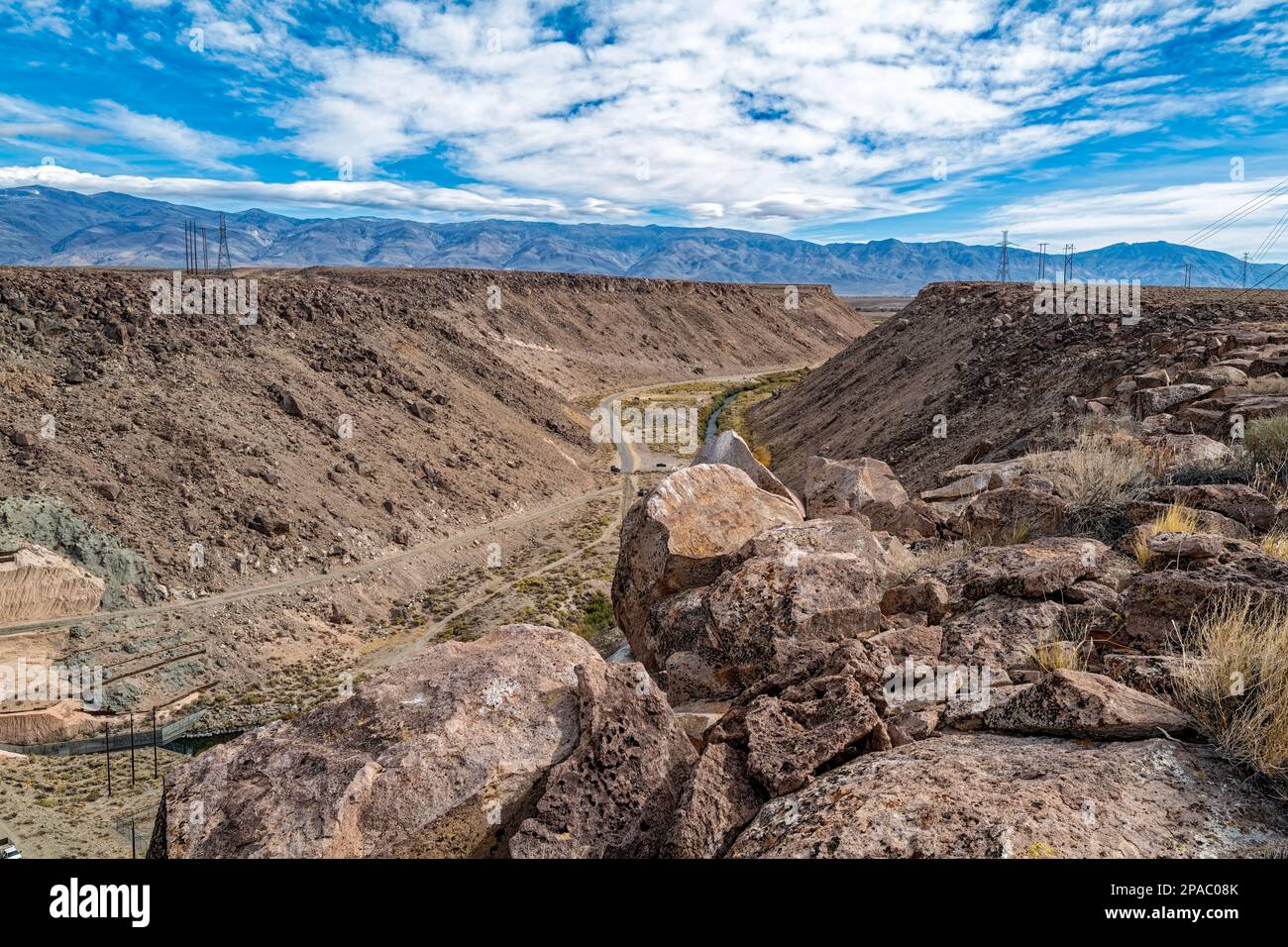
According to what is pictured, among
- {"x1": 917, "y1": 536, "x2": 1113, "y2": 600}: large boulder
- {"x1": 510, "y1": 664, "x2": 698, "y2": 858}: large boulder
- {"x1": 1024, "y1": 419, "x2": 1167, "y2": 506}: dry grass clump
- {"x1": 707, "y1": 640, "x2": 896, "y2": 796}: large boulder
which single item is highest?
{"x1": 1024, "y1": 419, "x2": 1167, "y2": 506}: dry grass clump

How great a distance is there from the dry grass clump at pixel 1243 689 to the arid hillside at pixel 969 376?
16.2 m

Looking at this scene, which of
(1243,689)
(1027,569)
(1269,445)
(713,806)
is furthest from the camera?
(1269,445)

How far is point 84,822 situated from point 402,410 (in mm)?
22807

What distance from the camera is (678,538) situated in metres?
10.0

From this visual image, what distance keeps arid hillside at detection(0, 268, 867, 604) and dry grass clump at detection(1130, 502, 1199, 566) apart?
2054 cm

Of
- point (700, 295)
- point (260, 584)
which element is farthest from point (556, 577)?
point (700, 295)

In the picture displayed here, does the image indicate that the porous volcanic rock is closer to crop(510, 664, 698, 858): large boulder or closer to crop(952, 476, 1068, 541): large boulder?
crop(952, 476, 1068, 541): large boulder

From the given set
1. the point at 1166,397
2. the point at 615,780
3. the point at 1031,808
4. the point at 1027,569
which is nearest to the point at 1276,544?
the point at 1027,569

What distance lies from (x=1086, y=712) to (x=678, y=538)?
6.27 meters

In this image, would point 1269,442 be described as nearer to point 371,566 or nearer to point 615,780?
point 615,780

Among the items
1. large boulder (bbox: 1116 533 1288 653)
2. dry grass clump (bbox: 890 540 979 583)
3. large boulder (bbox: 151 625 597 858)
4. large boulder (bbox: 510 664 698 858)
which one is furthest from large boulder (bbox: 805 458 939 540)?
large boulder (bbox: 151 625 597 858)

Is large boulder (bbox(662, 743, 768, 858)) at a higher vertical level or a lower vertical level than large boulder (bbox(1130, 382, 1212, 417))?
lower

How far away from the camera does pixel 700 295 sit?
291ft

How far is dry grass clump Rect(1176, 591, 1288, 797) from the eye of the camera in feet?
11.5
